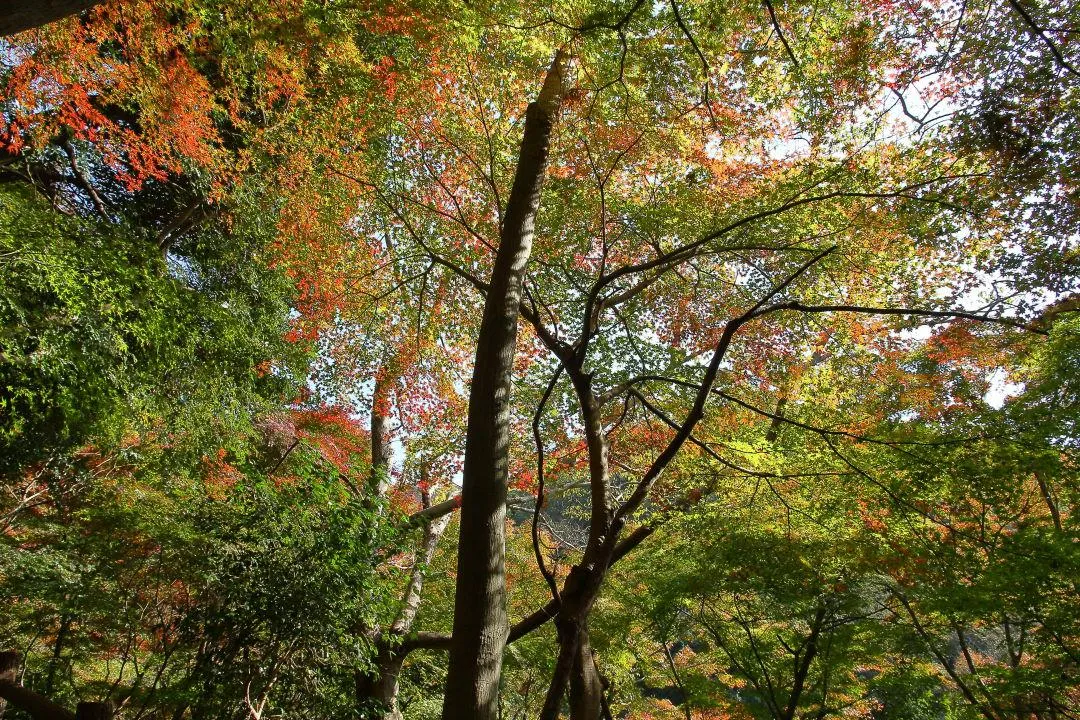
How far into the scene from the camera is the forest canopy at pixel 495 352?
171 inches

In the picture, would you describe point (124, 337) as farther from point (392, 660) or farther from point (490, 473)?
point (490, 473)

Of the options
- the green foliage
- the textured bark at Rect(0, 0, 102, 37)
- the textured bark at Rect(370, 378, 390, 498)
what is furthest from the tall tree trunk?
the textured bark at Rect(370, 378, 390, 498)

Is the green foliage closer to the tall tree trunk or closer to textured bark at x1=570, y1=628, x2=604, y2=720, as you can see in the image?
the tall tree trunk

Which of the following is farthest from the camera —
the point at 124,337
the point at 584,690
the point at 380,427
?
the point at 380,427

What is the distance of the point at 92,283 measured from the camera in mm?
5953

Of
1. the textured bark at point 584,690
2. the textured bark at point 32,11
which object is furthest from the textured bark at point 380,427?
the textured bark at point 32,11

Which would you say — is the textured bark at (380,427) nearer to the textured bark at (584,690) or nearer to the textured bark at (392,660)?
the textured bark at (392,660)

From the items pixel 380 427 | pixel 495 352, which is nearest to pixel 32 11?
pixel 495 352

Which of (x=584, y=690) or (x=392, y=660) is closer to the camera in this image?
(x=584, y=690)

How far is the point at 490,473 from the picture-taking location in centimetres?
270

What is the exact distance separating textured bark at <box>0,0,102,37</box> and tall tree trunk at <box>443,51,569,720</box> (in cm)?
210

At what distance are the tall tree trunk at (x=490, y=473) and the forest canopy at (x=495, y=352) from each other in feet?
0.07

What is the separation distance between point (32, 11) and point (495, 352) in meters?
2.33

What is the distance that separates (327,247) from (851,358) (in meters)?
8.06
